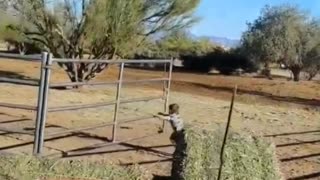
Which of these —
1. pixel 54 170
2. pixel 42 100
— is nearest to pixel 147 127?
pixel 42 100

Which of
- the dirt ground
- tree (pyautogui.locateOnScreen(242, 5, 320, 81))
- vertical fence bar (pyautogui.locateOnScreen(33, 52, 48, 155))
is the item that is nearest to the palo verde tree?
the dirt ground

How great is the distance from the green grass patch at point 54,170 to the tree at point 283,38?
132 ft

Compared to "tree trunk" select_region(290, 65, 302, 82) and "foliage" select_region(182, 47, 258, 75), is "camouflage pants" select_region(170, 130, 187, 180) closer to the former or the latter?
"tree trunk" select_region(290, 65, 302, 82)

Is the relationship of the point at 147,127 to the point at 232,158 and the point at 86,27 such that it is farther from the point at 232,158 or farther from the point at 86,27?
the point at 86,27

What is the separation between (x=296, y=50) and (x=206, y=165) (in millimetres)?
40544

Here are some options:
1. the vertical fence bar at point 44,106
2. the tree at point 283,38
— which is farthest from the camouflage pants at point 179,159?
the tree at point 283,38

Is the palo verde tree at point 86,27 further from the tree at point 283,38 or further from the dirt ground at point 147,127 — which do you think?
the tree at point 283,38

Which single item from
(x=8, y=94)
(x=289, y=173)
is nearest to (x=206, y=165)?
(x=289, y=173)

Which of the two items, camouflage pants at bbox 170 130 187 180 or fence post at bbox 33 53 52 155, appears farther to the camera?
fence post at bbox 33 53 52 155

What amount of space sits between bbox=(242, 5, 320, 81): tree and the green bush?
39.5 m

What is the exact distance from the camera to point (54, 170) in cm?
629

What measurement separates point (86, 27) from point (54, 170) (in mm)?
19090

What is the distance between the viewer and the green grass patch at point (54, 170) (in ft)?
19.6

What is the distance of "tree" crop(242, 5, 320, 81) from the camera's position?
4612cm
